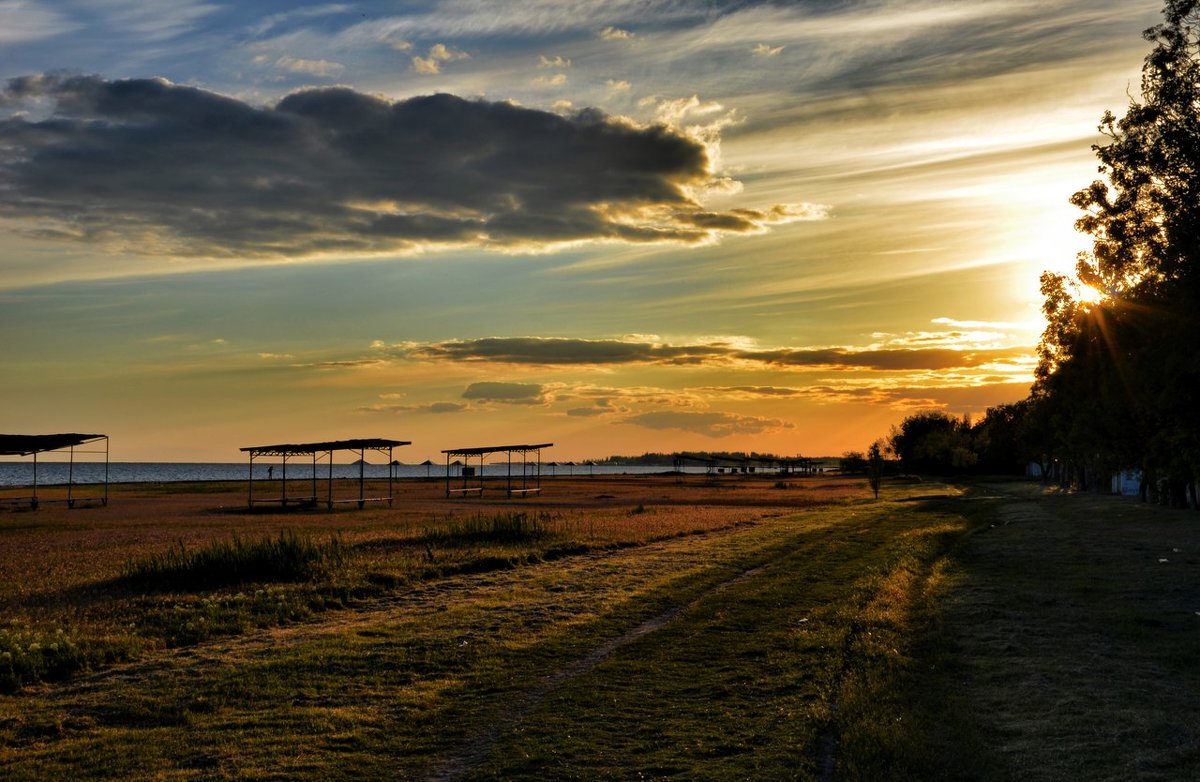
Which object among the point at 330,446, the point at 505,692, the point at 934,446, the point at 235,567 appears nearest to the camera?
the point at 505,692

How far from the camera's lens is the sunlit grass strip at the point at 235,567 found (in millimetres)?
21141

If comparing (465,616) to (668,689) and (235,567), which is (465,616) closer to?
(668,689)

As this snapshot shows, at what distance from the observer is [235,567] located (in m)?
21.8

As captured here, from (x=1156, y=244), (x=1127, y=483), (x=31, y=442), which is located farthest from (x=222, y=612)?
(x=1127, y=483)

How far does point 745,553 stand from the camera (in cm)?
2670

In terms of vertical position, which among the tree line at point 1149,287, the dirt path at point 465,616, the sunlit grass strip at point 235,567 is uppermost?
the tree line at point 1149,287

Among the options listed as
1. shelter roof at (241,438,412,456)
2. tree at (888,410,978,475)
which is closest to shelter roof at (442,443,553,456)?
shelter roof at (241,438,412,456)

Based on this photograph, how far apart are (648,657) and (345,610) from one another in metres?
7.53

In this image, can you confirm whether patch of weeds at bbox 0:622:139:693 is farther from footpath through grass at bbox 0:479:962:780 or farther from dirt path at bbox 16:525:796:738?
footpath through grass at bbox 0:479:962:780

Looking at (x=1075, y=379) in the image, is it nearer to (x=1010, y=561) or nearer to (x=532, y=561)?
(x=1010, y=561)

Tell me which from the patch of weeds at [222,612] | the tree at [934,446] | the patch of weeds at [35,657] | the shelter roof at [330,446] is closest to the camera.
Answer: the patch of weeds at [35,657]

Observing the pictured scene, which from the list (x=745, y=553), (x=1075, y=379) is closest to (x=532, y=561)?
(x=745, y=553)

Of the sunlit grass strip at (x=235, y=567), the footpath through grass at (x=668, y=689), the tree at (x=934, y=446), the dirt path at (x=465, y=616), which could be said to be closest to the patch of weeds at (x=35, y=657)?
the dirt path at (x=465, y=616)

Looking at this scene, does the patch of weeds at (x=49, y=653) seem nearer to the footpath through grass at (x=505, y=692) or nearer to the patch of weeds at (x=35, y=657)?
the patch of weeds at (x=35, y=657)
